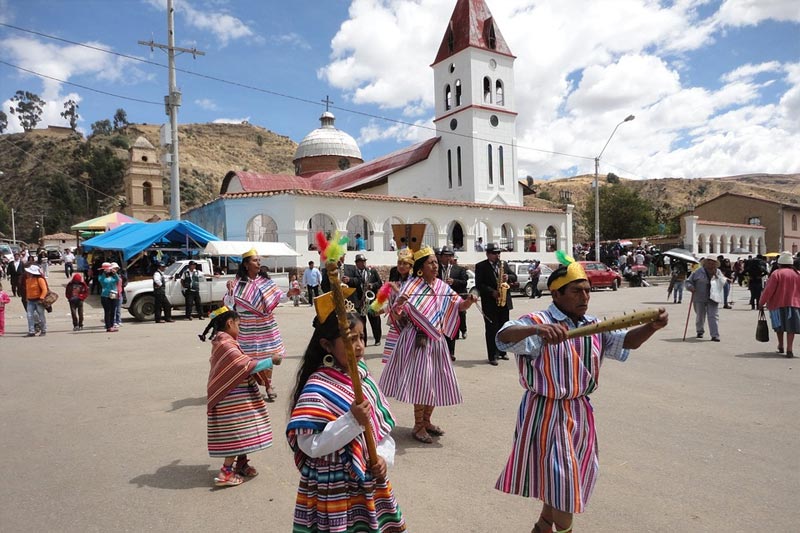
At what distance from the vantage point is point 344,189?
34688 millimetres

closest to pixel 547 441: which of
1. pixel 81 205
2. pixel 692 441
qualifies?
pixel 692 441

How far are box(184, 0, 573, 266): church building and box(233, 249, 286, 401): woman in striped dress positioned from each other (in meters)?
19.5

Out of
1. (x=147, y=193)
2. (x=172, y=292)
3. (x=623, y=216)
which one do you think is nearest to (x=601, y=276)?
(x=172, y=292)

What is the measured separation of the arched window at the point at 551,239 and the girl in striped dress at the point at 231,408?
30.6m

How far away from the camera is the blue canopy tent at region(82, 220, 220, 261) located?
58.3 feet

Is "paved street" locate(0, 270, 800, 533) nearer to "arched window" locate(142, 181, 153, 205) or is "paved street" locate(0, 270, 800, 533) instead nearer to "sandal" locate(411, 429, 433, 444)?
"sandal" locate(411, 429, 433, 444)

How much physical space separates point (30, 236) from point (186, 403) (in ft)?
265

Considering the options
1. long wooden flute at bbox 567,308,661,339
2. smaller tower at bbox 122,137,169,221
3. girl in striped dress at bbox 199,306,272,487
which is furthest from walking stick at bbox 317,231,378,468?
smaller tower at bbox 122,137,169,221

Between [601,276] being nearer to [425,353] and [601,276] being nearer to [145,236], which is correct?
[145,236]

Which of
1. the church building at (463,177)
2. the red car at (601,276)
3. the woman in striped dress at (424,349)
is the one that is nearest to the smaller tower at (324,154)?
the church building at (463,177)

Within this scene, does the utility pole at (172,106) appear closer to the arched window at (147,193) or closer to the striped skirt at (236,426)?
the striped skirt at (236,426)

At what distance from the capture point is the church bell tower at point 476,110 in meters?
32.6

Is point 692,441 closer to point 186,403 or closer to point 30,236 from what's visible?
point 186,403

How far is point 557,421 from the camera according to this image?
8.38ft
